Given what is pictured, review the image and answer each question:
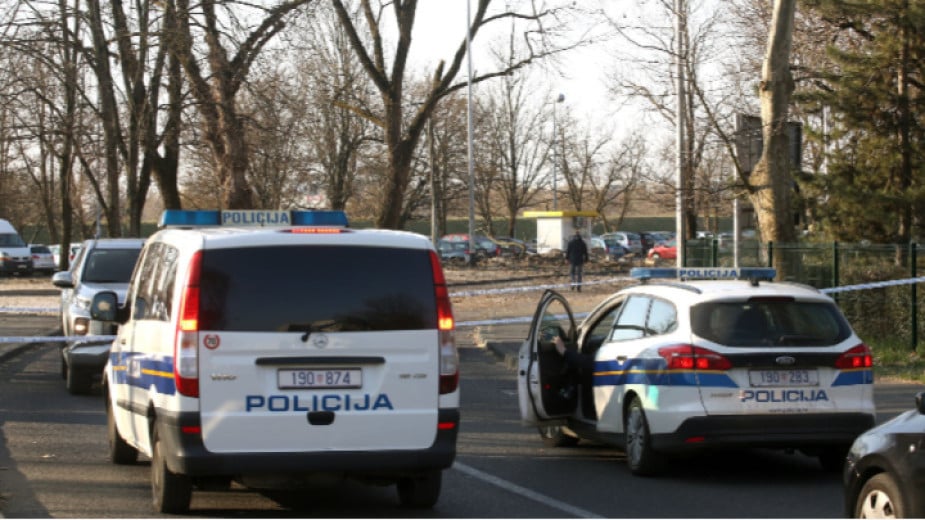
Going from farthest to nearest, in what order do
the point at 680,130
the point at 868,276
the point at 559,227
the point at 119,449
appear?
the point at 559,227 < the point at 680,130 < the point at 868,276 < the point at 119,449

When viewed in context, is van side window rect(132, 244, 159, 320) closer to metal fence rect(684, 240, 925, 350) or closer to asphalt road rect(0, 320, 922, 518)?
asphalt road rect(0, 320, 922, 518)

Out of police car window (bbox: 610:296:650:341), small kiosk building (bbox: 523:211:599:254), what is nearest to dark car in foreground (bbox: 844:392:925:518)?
police car window (bbox: 610:296:650:341)

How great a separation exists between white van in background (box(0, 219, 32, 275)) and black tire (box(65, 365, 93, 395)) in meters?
46.4

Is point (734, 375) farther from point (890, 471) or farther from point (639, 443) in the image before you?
point (890, 471)

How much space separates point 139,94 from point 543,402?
813 inches

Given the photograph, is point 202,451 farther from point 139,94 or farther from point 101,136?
point 101,136

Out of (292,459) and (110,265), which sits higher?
(110,265)

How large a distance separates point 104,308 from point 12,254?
53.5 meters

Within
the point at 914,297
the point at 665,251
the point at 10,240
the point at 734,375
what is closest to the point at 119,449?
the point at 734,375

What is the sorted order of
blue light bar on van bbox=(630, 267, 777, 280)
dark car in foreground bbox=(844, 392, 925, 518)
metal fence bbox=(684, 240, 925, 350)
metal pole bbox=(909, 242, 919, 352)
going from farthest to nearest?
metal fence bbox=(684, 240, 925, 350)
metal pole bbox=(909, 242, 919, 352)
blue light bar on van bbox=(630, 267, 777, 280)
dark car in foreground bbox=(844, 392, 925, 518)

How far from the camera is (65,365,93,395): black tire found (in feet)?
49.9

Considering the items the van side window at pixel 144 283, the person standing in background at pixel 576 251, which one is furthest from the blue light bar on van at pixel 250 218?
the person standing in background at pixel 576 251

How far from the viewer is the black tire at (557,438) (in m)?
11.5

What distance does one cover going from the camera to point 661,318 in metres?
10.0
